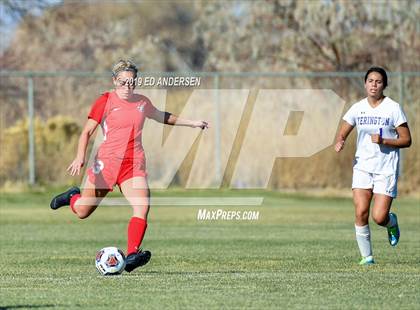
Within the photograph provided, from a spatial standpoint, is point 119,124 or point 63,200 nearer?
point 119,124

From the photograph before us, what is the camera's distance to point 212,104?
1078 inches

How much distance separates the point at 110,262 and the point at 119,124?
138 centimetres

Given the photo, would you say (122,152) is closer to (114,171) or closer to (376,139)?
(114,171)

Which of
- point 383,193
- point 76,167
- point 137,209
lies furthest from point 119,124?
point 383,193

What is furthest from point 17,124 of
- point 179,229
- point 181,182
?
point 179,229

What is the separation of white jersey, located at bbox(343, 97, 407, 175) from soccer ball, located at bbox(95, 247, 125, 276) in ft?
9.45

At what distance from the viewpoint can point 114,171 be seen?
37.8 feet

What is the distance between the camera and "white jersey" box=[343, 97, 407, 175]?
12422mm

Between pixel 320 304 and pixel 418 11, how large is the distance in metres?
26.1

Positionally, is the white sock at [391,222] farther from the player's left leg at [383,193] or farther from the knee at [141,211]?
the knee at [141,211]

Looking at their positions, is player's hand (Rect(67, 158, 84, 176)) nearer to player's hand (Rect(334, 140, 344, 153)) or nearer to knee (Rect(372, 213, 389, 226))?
player's hand (Rect(334, 140, 344, 153))

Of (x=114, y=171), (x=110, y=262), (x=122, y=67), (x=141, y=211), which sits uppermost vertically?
(x=122, y=67)

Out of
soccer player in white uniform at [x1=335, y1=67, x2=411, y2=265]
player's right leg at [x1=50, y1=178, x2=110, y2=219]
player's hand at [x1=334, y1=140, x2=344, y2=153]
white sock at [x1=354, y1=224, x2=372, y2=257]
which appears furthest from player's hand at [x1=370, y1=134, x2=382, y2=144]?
player's right leg at [x1=50, y1=178, x2=110, y2=219]

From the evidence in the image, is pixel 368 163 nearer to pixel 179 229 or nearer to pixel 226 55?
pixel 179 229
